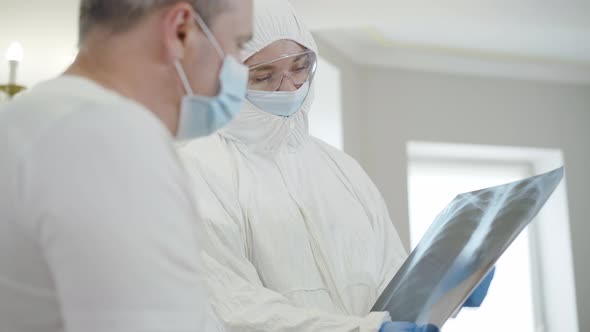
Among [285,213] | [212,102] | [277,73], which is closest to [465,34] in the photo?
[277,73]

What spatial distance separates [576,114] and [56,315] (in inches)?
252

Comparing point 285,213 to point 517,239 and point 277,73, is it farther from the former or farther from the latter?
point 517,239

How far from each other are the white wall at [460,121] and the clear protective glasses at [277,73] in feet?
11.2

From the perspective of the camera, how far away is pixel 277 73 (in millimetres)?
2316

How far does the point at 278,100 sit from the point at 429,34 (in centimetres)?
397

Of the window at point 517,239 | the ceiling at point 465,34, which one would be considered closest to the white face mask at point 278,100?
the ceiling at point 465,34

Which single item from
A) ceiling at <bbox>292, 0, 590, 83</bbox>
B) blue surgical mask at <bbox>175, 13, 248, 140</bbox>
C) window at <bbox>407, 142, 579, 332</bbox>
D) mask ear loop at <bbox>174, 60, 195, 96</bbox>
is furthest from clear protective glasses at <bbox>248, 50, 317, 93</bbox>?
window at <bbox>407, 142, 579, 332</bbox>

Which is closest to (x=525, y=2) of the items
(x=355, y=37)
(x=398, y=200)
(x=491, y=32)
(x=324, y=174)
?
(x=491, y=32)

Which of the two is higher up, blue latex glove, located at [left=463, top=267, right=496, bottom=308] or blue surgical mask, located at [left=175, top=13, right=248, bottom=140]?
blue surgical mask, located at [left=175, top=13, right=248, bottom=140]

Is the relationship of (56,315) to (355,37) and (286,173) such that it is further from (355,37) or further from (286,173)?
(355,37)

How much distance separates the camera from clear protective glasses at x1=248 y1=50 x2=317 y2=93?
2.30 metres

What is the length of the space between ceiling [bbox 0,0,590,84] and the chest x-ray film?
3119mm

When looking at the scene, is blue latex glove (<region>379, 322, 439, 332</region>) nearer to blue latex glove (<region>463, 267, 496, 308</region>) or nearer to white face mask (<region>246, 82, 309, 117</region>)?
blue latex glove (<region>463, 267, 496, 308</region>)

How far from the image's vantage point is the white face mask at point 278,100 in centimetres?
228
